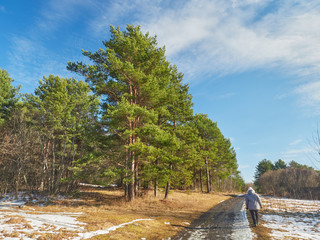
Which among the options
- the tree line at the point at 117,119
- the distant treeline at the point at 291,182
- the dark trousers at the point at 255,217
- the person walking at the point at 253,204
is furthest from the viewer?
the distant treeline at the point at 291,182

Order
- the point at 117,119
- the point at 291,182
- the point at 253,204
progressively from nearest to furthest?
the point at 253,204
the point at 117,119
the point at 291,182

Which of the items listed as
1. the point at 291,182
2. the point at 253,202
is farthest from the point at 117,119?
the point at 291,182

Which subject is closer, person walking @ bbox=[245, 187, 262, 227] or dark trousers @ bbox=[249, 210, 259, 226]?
dark trousers @ bbox=[249, 210, 259, 226]

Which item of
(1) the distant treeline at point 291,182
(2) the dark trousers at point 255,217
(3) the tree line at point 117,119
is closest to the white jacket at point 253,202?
(2) the dark trousers at point 255,217

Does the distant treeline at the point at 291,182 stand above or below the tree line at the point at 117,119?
below

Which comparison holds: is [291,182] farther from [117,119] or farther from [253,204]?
[117,119]

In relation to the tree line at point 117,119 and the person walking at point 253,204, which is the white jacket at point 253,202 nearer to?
the person walking at point 253,204

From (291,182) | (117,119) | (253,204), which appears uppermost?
(117,119)

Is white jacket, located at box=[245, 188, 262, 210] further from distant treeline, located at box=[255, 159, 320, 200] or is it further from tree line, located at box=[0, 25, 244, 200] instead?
distant treeline, located at box=[255, 159, 320, 200]

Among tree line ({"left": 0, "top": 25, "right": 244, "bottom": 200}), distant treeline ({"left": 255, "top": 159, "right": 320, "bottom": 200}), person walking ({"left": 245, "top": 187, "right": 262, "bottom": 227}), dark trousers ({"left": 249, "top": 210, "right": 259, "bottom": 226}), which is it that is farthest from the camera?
distant treeline ({"left": 255, "top": 159, "right": 320, "bottom": 200})

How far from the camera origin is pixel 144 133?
14.3 meters

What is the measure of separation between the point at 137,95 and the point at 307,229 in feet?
43.7

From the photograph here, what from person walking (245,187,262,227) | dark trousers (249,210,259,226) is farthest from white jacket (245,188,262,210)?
dark trousers (249,210,259,226)

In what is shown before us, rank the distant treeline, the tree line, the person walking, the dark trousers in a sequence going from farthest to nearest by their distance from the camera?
1. the distant treeline
2. the tree line
3. the person walking
4. the dark trousers
